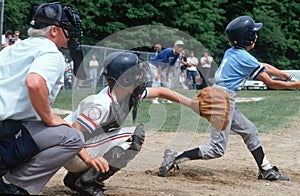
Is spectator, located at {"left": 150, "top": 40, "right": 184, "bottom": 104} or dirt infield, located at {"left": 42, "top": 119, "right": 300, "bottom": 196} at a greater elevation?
dirt infield, located at {"left": 42, "top": 119, "right": 300, "bottom": 196}

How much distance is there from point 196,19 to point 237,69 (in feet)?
99.0

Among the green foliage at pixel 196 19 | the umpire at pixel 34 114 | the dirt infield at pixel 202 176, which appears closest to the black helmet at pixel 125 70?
the umpire at pixel 34 114

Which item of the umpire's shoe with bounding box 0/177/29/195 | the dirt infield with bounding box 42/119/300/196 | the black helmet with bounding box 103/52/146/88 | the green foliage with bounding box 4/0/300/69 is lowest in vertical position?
the green foliage with bounding box 4/0/300/69

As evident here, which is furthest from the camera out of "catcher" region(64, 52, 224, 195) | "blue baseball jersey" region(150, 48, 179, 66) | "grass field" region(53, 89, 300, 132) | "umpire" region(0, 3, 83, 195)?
"blue baseball jersey" region(150, 48, 179, 66)

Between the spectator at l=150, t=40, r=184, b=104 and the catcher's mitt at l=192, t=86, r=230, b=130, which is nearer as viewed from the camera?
the catcher's mitt at l=192, t=86, r=230, b=130

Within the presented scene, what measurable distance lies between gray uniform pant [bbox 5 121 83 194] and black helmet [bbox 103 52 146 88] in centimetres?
Answer: 75

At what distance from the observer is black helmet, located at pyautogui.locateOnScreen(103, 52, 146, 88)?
4664mm

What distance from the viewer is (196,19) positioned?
3566 centimetres

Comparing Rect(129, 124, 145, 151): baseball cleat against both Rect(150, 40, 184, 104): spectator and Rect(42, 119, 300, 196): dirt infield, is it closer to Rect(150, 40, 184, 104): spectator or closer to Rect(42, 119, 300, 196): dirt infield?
Rect(42, 119, 300, 196): dirt infield

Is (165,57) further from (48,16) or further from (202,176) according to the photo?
(48,16)

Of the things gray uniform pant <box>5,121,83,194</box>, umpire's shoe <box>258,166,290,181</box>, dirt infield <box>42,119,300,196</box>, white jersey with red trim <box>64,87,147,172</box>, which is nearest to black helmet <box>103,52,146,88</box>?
white jersey with red trim <box>64,87,147,172</box>

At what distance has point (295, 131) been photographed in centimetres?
1019

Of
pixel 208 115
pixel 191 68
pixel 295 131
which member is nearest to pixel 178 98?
pixel 208 115

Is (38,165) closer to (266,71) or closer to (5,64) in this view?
(5,64)
